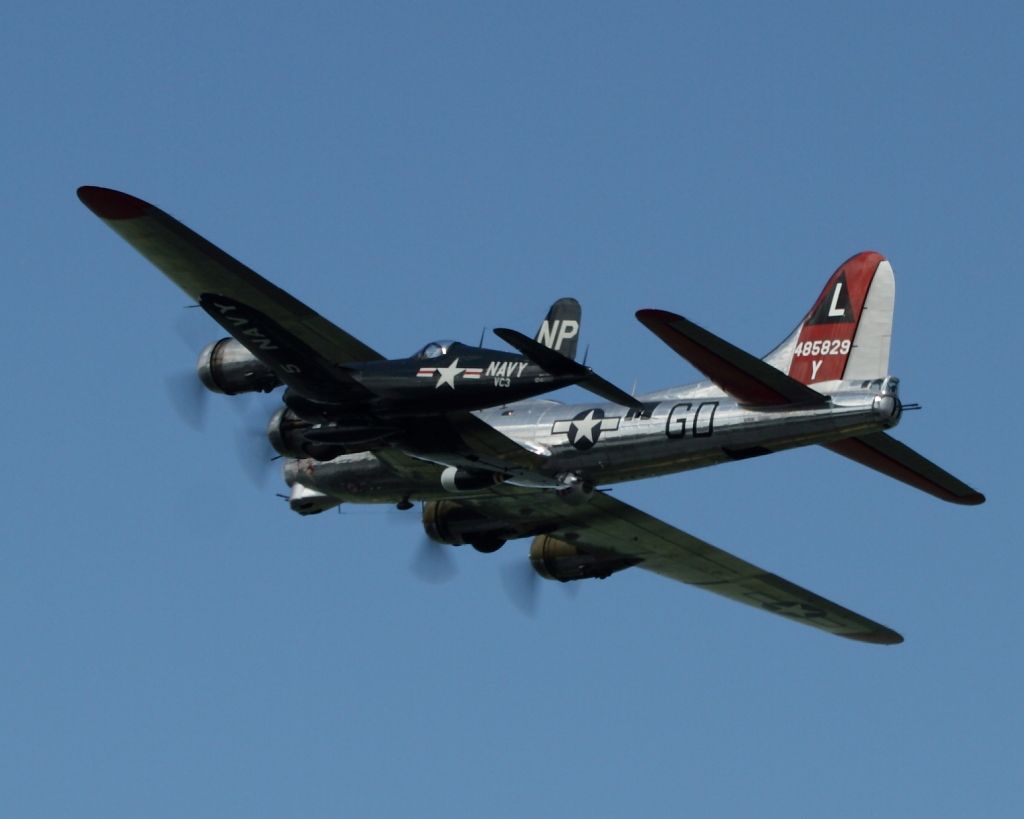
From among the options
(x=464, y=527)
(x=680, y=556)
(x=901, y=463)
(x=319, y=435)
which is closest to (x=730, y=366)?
(x=901, y=463)

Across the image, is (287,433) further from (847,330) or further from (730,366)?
(847,330)

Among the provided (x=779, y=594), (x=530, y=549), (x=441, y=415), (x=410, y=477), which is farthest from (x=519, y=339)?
(x=779, y=594)

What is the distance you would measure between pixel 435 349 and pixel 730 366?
5.53m

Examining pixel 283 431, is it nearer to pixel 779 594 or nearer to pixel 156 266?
pixel 156 266

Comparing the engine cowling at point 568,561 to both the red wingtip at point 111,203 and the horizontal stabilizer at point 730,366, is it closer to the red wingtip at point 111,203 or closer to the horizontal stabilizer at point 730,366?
the horizontal stabilizer at point 730,366

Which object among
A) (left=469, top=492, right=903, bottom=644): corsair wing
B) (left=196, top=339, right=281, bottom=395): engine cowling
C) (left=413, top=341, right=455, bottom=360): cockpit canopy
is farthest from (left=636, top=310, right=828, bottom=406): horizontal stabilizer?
(left=196, top=339, right=281, bottom=395): engine cowling

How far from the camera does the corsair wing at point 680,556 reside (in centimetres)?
4753

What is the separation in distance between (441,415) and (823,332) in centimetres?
764

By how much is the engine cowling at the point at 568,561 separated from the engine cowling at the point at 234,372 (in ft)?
27.8

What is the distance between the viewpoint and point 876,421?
40.2 meters

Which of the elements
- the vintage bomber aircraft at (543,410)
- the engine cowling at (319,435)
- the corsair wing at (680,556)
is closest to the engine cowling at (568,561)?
the corsair wing at (680,556)

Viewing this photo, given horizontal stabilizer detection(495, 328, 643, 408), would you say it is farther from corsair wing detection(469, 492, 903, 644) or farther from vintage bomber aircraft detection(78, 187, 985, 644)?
corsair wing detection(469, 492, 903, 644)

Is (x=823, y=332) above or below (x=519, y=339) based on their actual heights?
above

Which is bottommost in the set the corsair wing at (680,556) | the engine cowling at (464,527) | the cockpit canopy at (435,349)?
the engine cowling at (464,527)
